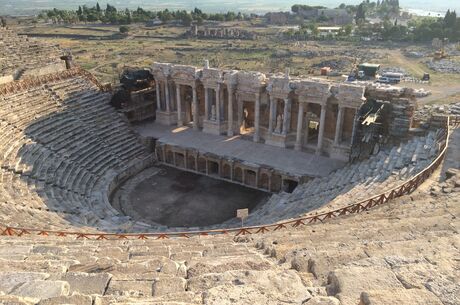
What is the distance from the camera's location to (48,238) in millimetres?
13445

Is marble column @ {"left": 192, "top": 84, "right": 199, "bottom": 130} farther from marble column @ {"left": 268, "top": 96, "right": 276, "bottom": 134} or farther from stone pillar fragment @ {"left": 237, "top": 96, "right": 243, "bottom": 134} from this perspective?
marble column @ {"left": 268, "top": 96, "right": 276, "bottom": 134}

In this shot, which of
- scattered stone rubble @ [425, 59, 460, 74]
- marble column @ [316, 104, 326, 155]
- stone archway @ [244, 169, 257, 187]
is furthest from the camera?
scattered stone rubble @ [425, 59, 460, 74]

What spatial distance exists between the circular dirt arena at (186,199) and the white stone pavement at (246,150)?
7.45 ft

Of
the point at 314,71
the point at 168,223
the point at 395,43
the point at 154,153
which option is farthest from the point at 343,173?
the point at 395,43

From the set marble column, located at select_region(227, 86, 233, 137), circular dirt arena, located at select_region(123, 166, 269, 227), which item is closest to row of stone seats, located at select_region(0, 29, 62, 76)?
circular dirt arena, located at select_region(123, 166, 269, 227)

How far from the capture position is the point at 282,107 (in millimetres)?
30562

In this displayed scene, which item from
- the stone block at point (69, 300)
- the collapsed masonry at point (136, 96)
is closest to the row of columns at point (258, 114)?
the collapsed masonry at point (136, 96)

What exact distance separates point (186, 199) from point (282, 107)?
11.0 meters

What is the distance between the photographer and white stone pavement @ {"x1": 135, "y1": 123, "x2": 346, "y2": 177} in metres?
26.2

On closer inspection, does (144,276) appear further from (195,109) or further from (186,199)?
(195,109)

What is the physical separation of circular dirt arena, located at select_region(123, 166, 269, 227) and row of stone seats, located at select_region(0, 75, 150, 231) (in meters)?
2.06

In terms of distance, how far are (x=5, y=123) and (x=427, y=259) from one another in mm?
25828

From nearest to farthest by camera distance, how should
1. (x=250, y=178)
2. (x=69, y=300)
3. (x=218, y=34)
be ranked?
(x=69, y=300) → (x=250, y=178) → (x=218, y=34)

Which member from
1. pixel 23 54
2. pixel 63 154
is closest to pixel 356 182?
pixel 63 154
